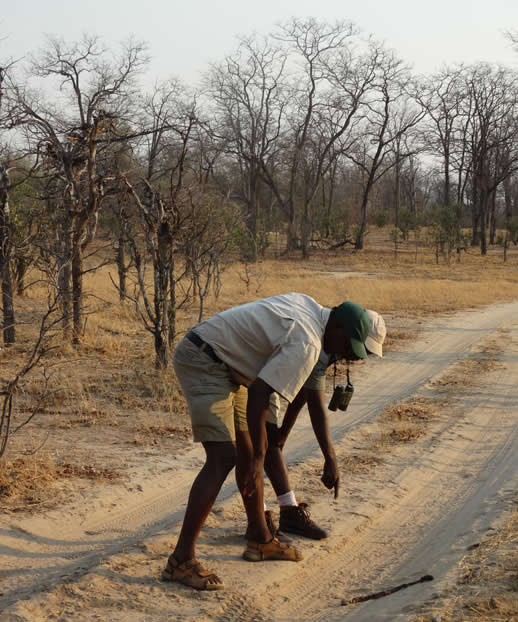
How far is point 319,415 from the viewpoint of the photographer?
348cm

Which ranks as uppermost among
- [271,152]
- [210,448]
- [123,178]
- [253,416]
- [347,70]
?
[347,70]

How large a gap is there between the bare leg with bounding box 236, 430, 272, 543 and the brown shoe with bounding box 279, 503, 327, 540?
349 mm

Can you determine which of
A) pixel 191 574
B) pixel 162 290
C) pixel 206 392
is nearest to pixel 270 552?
pixel 191 574

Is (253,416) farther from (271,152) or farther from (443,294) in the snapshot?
(271,152)

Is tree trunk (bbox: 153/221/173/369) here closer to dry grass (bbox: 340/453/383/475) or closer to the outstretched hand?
dry grass (bbox: 340/453/383/475)

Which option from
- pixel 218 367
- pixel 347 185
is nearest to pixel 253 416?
pixel 218 367

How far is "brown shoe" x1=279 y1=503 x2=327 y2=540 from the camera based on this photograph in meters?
3.78

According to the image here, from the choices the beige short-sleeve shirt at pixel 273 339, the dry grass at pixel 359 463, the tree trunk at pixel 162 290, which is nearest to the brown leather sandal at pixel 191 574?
the beige short-sleeve shirt at pixel 273 339

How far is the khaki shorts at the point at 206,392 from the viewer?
120 inches

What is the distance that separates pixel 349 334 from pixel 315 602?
4.20ft

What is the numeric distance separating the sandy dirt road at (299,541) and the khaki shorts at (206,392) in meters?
0.77

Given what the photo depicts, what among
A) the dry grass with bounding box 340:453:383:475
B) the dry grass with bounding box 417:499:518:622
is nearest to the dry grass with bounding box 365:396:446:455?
the dry grass with bounding box 340:453:383:475

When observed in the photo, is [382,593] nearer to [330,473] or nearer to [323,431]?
[330,473]

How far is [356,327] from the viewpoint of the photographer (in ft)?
9.66
